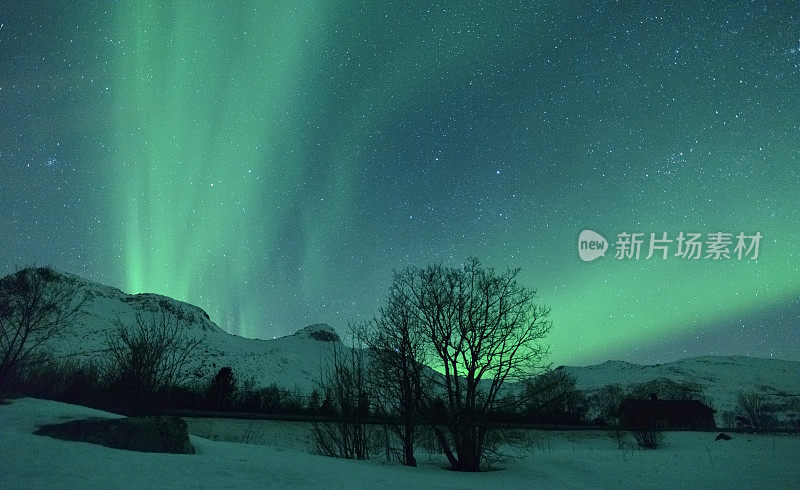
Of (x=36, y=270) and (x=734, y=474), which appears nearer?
(x=734, y=474)

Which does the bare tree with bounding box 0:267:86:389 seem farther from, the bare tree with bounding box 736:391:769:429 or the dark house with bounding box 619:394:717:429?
the bare tree with bounding box 736:391:769:429

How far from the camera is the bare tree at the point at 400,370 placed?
18.1m

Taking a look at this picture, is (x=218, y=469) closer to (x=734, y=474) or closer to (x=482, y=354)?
(x=482, y=354)

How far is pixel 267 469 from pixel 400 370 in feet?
31.2

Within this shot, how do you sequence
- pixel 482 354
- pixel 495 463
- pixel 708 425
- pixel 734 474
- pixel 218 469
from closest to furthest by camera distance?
pixel 218 469 → pixel 734 474 → pixel 482 354 → pixel 495 463 → pixel 708 425

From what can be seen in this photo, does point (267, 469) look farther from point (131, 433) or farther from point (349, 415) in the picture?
point (349, 415)

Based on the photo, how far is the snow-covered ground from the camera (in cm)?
700

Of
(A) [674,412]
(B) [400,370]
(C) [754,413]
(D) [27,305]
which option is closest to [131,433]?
(B) [400,370]

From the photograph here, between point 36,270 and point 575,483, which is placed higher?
point 36,270

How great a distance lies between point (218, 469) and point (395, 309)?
11095 mm

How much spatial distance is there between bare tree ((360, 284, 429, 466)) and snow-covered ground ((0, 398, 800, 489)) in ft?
12.5

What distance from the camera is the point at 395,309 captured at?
19266 mm

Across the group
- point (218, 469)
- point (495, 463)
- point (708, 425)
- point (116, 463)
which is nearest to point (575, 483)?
point (495, 463)

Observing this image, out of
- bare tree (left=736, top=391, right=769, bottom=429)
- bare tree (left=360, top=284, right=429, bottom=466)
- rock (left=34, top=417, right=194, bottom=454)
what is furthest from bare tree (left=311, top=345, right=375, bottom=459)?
bare tree (left=736, top=391, right=769, bottom=429)
